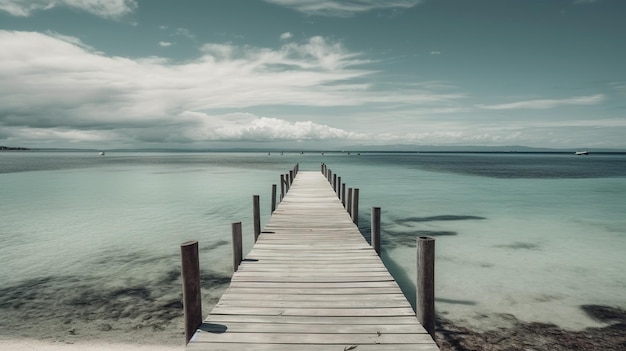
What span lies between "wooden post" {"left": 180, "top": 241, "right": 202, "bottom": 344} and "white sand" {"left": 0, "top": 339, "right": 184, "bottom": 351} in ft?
6.46

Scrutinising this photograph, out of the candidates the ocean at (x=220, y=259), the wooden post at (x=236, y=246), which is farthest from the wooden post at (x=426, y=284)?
the wooden post at (x=236, y=246)

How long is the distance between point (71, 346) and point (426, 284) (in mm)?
5930

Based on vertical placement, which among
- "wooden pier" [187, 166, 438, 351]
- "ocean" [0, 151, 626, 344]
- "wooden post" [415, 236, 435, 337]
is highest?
"wooden post" [415, 236, 435, 337]

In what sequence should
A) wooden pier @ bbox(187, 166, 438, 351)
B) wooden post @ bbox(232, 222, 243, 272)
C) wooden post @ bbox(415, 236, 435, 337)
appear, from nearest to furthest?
wooden pier @ bbox(187, 166, 438, 351)
wooden post @ bbox(415, 236, 435, 337)
wooden post @ bbox(232, 222, 243, 272)

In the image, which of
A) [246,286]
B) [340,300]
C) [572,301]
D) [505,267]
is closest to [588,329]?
[572,301]

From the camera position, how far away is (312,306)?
5.07 m

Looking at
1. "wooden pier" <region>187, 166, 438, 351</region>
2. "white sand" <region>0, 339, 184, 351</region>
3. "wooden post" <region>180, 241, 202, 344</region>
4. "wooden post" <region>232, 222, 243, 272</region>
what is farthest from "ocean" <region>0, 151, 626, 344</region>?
"wooden post" <region>180, 241, 202, 344</region>

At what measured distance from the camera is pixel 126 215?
18.8 metres

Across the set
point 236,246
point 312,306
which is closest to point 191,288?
point 312,306

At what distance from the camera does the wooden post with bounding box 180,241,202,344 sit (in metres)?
4.40

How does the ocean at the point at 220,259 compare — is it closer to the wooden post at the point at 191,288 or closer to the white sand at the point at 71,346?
the white sand at the point at 71,346

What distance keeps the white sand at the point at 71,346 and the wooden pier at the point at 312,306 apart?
Result: 5.81ft

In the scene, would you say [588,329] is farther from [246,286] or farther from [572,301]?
[246,286]

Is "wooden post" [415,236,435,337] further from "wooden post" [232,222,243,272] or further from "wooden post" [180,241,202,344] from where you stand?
"wooden post" [232,222,243,272]
